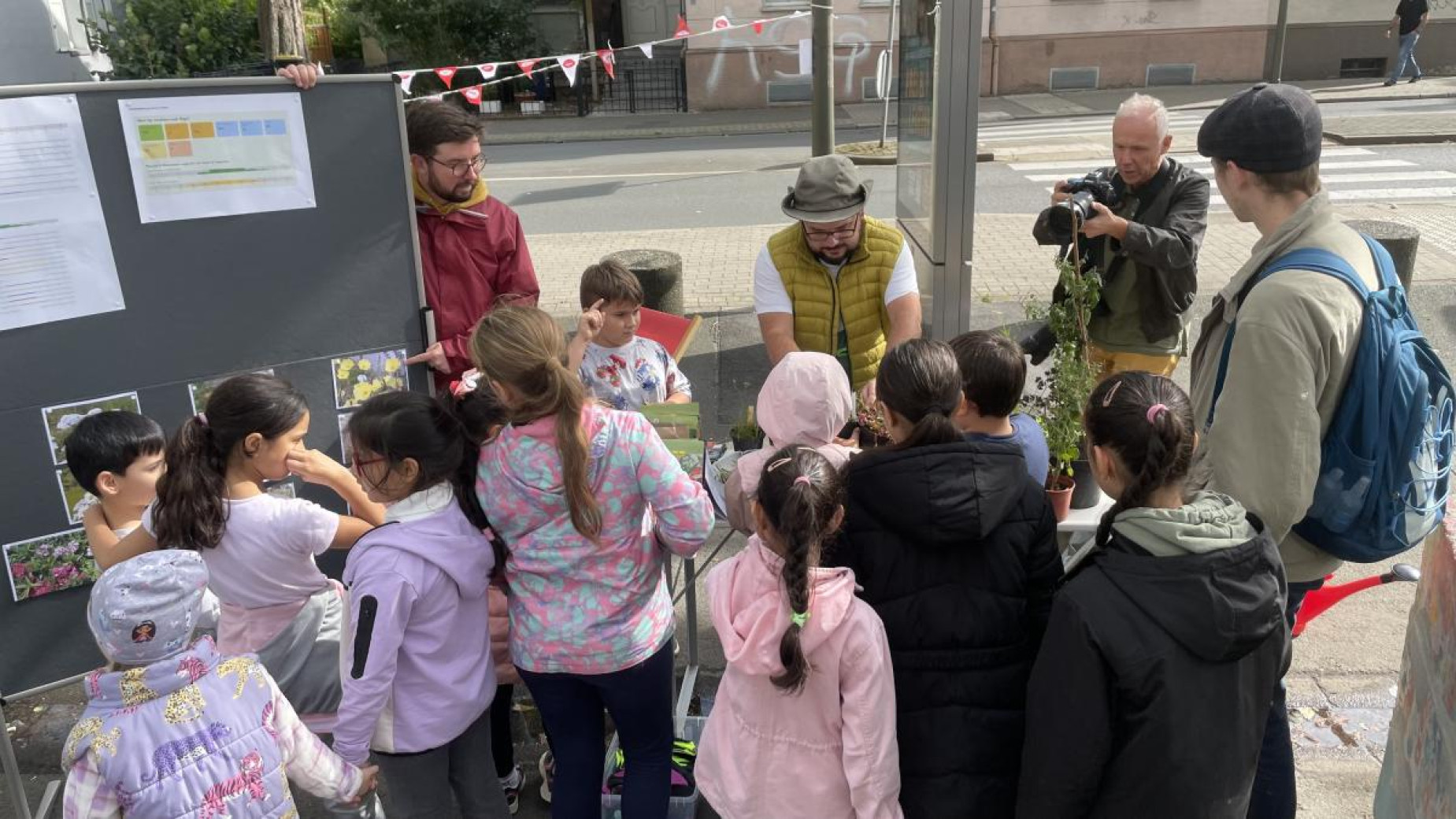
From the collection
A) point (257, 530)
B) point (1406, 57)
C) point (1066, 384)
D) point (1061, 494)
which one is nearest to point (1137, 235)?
point (1066, 384)

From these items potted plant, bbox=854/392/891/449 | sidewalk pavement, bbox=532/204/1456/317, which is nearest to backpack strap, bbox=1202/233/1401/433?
potted plant, bbox=854/392/891/449

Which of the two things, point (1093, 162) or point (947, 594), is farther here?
point (1093, 162)

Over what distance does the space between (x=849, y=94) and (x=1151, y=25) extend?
6198 millimetres

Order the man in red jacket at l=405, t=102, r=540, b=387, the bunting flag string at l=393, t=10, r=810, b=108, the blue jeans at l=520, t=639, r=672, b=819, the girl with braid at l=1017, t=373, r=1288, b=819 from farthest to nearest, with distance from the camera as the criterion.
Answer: the bunting flag string at l=393, t=10, r=810, b=108 → the man in red jacket at l=405, t=102, r=540, b=387 → the blue jeans at l=520, t=639, r=672, b=819 → the girl with braid at l=1017, t=373, r=1288, b=819

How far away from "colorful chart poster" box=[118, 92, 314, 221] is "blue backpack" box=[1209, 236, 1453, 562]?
287cm

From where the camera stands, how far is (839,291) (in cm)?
390

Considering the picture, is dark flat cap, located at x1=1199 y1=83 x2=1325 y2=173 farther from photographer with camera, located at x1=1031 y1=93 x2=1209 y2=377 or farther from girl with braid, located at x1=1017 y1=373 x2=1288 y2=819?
photographer with camera, located at x1=1031 y1=93 x2=1209 y2=377

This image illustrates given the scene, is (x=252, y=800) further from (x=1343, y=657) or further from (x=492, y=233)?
(x=1343, y=657)

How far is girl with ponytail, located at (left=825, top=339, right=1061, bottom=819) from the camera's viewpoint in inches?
89.3

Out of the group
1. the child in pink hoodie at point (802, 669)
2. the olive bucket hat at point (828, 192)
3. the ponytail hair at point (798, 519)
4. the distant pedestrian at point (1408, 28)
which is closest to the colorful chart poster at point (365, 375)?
the olive bucket hat at point (828, 192)

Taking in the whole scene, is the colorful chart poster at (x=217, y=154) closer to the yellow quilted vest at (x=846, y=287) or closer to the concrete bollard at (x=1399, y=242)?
the yellow quilted vest at (x=846, y=287)

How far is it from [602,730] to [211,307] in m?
1.89

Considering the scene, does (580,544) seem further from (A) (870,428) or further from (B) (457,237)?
(B) (457,237)

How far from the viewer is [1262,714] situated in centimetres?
217
